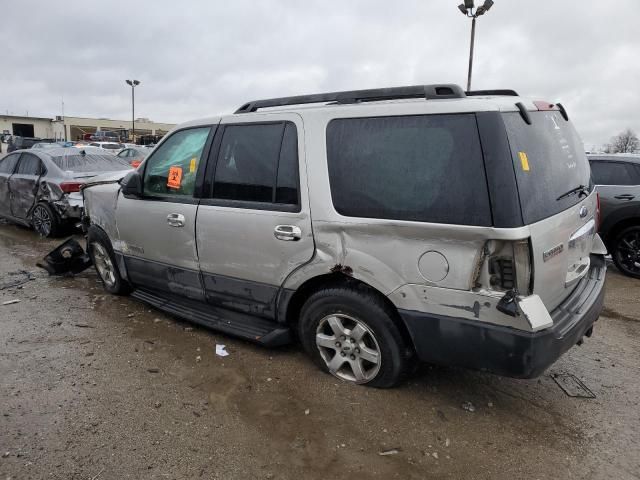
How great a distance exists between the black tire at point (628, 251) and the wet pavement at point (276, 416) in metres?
2.40

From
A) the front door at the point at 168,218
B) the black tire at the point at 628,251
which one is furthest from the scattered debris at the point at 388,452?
the black tire at the point at 628,251

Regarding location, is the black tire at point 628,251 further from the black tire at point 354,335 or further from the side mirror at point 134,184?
the side mirror at point 134,184

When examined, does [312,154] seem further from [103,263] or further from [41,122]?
[41,122]

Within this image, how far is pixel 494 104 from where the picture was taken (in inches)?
96.1

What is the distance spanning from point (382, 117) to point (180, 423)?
2250 millimetres

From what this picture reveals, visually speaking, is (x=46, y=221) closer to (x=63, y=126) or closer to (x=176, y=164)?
(x=176, y=164)

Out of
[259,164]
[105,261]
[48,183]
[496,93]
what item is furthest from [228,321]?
[48,183]

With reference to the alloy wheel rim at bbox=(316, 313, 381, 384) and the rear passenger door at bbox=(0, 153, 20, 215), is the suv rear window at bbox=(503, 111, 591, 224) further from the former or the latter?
the rear passenger door at bbox=(0, 153, 20, 215)

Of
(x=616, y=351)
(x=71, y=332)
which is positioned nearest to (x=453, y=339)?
(x=616, y=351)

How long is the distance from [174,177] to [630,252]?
5.87 m

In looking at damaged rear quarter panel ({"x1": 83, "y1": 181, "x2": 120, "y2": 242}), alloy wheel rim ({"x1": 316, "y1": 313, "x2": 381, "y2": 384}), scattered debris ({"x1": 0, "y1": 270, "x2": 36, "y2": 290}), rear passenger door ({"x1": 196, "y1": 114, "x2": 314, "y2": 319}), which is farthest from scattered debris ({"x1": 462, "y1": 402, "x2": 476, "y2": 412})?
scattered debris ({"x1": 0, "y1": 270, "x2": 36, "y2": 290})

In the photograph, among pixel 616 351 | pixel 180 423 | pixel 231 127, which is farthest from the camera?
pixel 616 351

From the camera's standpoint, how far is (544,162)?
2.63m

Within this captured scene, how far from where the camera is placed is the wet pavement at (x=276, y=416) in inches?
96.2
